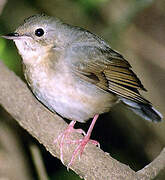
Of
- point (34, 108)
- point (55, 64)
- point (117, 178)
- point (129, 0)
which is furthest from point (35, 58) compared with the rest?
point (129, 0)

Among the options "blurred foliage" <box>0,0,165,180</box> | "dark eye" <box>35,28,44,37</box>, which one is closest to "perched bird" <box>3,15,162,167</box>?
"dark eye" <box>35,28,44,37</box>

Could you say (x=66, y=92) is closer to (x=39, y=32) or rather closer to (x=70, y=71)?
(x=70, y=71)

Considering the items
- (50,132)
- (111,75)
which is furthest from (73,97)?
(111,75)

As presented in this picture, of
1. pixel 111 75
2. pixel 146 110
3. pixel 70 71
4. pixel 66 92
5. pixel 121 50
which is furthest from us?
pixel 121 50

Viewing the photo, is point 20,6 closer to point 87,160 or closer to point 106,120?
point 106,120

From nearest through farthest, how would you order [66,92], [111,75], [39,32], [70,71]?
[66,92] → [70,71] → [39,32] → [111,75]

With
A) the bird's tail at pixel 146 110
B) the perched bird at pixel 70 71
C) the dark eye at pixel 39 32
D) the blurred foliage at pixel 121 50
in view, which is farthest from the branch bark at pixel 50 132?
the blurred foliage at pixel 121 50
